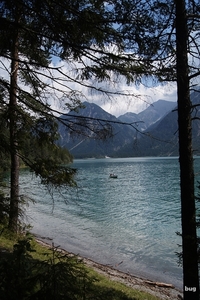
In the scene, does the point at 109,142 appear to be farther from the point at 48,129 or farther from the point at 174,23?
the point at 174,23

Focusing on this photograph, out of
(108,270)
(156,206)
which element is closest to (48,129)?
(108,270)

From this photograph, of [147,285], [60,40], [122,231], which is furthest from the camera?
[122,231]

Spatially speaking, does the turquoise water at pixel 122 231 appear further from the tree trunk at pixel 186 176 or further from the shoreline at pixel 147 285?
the tree trunk at pixel 186 176

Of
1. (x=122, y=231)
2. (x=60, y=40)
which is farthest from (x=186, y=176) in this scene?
(x=122, y=231)

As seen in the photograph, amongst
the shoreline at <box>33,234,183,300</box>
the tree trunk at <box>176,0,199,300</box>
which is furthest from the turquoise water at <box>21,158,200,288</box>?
the tree trunk at <box>176,0,199,300</box>

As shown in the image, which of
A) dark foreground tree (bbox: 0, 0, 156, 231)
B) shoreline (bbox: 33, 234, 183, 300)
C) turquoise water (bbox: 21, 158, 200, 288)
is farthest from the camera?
turquoise water (bbox: 21, 158, 200, 288)

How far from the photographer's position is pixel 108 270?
33.2ft

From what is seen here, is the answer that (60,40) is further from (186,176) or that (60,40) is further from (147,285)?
(147,285)

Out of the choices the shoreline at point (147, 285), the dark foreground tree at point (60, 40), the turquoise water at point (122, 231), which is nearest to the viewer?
the dark foreground tree at point (60, 40)

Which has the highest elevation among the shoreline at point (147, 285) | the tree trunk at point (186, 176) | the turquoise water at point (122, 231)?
the tree trunk at point (186, 176)

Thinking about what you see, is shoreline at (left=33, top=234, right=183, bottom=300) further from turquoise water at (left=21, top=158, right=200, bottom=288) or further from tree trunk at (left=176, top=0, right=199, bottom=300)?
tree trunk at (left=176, top=0, right=199, bottom=300)

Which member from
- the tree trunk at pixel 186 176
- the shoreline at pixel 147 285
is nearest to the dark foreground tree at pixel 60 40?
the tree trunk at pixel 186 176

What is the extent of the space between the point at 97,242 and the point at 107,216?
6812 mm

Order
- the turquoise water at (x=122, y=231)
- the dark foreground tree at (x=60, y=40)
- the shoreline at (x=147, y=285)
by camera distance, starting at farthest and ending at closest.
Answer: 1. the turquoise water at (x=122, y=231)
2. the shoreline at (x=147, y=285)
3. the dark foreground tree at (x=60, y=40)
